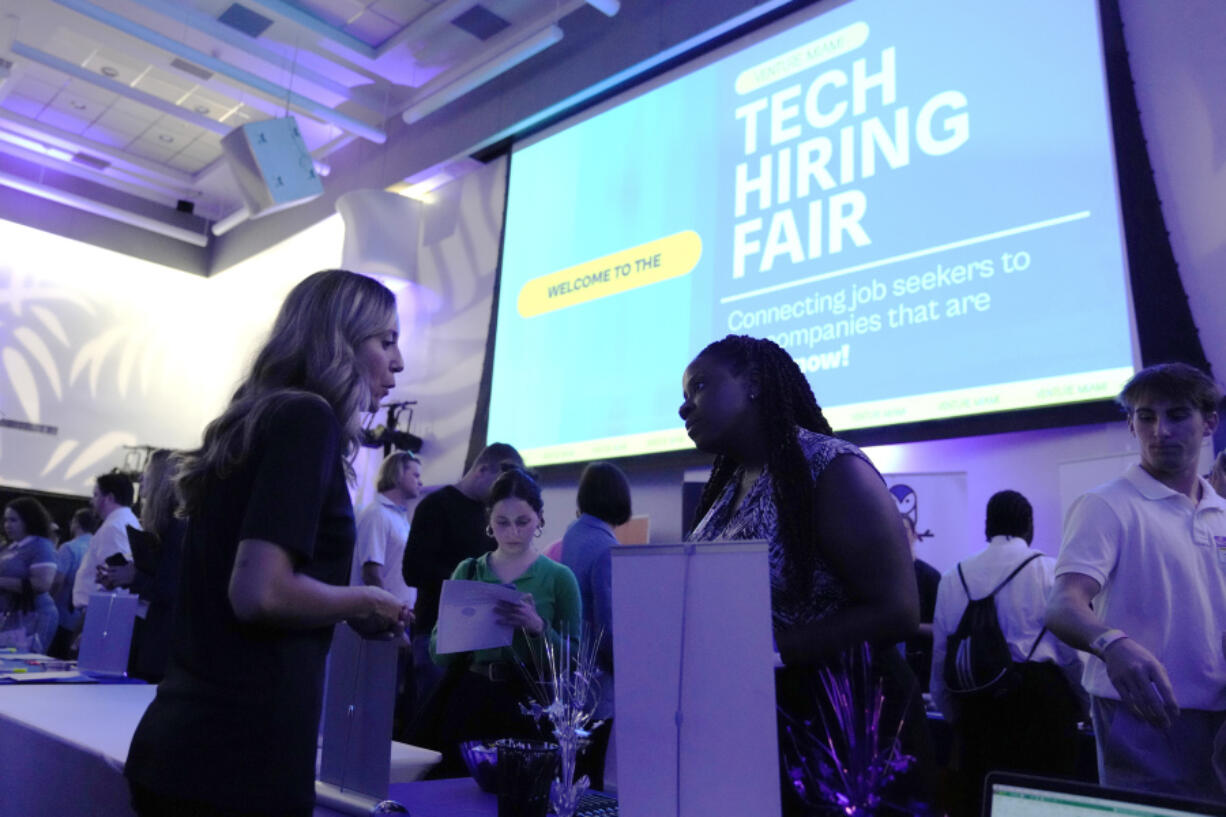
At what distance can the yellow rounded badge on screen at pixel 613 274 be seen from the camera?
4.57m

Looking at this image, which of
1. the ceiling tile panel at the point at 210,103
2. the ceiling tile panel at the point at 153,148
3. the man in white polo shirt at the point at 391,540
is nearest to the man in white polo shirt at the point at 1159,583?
the man in white polo shirt at the point at 391,540

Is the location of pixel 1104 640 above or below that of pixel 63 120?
below

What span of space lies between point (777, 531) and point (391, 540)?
104 inches

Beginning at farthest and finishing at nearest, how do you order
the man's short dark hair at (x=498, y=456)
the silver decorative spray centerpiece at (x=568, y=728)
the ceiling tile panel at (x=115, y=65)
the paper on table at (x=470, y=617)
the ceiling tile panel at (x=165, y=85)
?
the ceiling tile panel at (x=165, y=85) → the ceiling tile panel at (x=115, y=65) → the man's short dark hair at (x=498, y=456) → the paper on table at (x=470, y=617) → the silver decorative spray centerpiece at (x=568, y=728)

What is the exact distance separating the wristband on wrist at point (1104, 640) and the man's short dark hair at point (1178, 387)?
462 mm

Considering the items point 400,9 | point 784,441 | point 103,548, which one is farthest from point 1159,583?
point 400,9

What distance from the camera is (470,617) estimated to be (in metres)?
1.89

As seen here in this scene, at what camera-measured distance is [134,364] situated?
8859 mm

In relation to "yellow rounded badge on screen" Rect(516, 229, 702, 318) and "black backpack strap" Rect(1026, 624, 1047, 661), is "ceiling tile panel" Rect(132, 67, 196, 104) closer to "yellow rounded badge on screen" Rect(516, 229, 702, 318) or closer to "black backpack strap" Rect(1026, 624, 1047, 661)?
"yellow rounded badge on screen" Rect(516, 229, 702, 318)

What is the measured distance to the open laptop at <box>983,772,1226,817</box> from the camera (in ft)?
1.83

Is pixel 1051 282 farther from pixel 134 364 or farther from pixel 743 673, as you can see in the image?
pixel 134 364

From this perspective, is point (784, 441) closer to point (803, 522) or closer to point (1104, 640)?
point (803, 522)

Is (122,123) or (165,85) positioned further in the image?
A: (122,123)

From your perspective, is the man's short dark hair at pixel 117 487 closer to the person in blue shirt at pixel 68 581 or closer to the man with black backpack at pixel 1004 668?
the person in blue shirt at pixel 68 581
